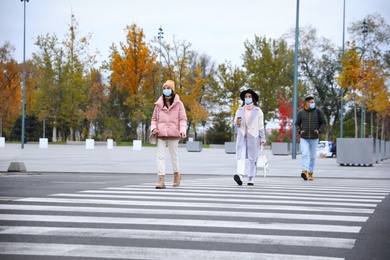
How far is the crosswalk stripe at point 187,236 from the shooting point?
568 cm

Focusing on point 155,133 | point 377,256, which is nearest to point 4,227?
point 377,256

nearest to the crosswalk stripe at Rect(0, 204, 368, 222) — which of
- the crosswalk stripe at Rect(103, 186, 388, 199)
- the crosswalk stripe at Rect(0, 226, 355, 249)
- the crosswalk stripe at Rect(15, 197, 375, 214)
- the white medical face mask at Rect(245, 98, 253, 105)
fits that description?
the crosswalk stripe at Rect(15, 197, 375, 214)

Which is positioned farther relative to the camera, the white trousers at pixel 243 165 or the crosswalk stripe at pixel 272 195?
the white trousers at pixel 243 165

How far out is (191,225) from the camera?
21.5 feet

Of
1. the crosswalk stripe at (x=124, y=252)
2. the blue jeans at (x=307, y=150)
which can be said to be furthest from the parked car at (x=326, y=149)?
the crosswalk stripe at (x=124, y=252)

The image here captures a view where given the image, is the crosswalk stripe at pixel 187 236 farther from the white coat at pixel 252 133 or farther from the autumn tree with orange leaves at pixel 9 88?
the autumn tree with orange leaves at pixel 9 88

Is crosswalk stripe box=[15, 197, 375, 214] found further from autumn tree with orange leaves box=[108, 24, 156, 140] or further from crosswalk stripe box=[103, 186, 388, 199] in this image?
autumn tree with orange leaves box=[108, 24, 156, 140]

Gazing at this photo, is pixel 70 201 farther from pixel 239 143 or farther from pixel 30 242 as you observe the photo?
pixel 239 143

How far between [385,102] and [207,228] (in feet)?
126

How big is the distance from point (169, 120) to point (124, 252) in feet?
20.4

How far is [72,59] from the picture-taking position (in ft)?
226

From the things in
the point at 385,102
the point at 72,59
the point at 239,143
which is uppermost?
the point at 72,59

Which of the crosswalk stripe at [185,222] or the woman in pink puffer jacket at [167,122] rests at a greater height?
the woman in pink puffer jacket at [167,122]

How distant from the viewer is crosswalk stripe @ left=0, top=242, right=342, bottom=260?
4977 millimetres
